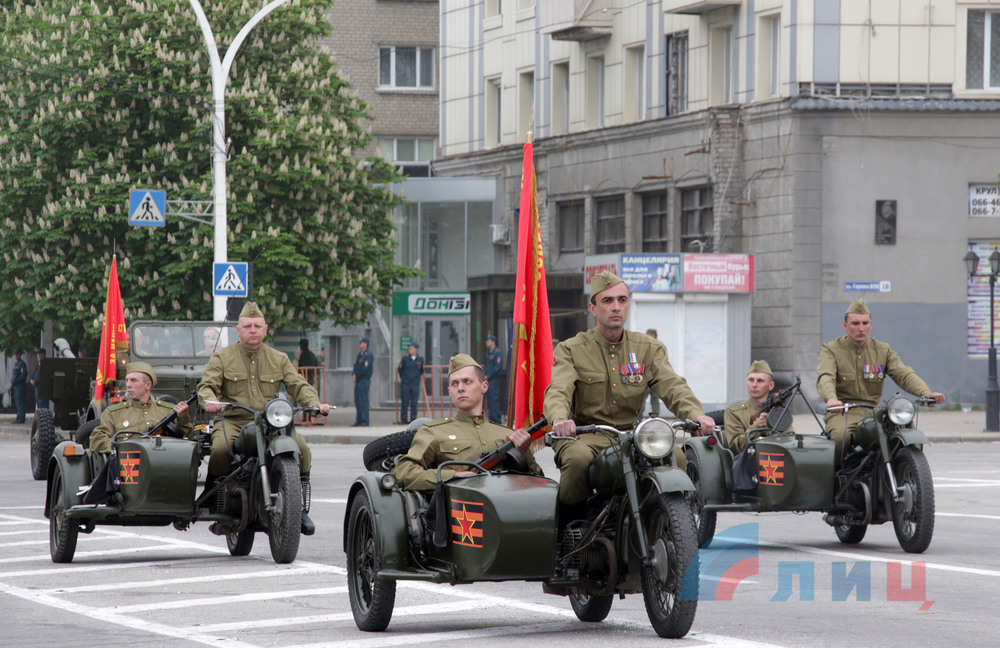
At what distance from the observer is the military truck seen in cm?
2164

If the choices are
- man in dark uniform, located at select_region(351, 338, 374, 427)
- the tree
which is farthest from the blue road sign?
man in dark uniform, located at select_region(351, 338, 374, 427)

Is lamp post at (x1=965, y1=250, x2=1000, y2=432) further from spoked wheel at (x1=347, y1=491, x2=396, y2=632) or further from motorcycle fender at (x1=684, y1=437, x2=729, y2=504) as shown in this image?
spoked wheel at (x1=347, y1=491, x2=396, y2=632)

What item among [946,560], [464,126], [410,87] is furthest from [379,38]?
[946,560]

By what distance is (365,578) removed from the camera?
9.02 m

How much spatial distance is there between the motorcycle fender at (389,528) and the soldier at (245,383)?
12.5ft

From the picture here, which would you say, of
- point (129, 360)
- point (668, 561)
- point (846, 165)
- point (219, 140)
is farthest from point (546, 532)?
point (846, 165)

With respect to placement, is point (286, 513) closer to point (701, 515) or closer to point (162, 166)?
point (701, 515)

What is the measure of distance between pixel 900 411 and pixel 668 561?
5.49m

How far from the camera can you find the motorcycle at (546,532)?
8.10m

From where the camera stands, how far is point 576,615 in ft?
30.5

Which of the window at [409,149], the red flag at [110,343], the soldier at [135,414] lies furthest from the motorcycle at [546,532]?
the window at [409,149]

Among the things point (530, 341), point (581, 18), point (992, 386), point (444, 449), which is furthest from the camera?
point (581, 18)

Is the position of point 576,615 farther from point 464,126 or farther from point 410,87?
point 410,87

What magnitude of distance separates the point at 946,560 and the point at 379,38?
4191 centimetres
